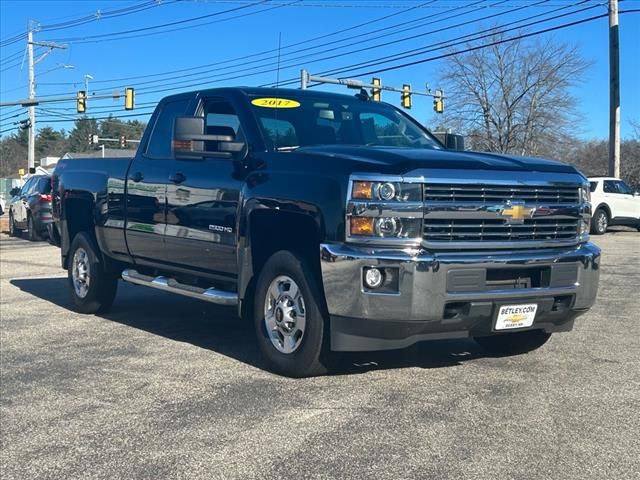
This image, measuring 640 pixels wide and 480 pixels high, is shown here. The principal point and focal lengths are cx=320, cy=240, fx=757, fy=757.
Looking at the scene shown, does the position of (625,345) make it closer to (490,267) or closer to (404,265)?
(490,267)

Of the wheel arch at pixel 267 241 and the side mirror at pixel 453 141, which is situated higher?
the side mirror at pixel 453 141

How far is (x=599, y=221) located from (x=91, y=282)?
17324mm

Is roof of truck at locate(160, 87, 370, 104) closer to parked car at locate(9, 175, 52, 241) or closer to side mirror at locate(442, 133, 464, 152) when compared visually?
side mirror at locate(442, 133, 464, 152)

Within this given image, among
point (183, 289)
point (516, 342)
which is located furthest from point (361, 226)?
point (183, 289)

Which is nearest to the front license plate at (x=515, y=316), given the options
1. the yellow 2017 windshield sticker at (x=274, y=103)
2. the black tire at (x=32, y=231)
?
the yellow 2017 windshield sticker at (x=274, y=103)

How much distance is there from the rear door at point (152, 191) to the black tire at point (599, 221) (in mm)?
17229

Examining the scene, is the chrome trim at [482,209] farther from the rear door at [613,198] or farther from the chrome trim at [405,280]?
the rear door at [613,198]

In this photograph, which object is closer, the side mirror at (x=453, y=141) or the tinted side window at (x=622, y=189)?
the side mirror at (x=453, y=141)

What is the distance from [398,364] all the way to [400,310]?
1213 millimetres

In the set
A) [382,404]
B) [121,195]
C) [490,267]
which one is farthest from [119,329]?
[490,267]

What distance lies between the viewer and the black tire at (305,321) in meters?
5.09

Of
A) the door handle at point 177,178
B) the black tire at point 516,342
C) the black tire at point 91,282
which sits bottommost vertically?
the black tire at point 516,342

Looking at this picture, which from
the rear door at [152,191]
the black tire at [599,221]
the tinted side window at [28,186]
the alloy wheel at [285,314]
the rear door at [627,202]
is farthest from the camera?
the rear door at [627,202]

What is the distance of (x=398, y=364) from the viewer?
5.80 m
